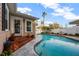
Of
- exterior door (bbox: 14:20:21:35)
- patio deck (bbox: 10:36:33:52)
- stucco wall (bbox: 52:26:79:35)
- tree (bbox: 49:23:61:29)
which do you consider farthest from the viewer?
exterior door (bbox: 14:20:21:35)

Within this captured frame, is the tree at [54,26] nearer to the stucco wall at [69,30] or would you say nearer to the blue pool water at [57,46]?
the stucco wall at [69,30]

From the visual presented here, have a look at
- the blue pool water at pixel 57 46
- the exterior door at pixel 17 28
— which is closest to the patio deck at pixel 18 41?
the exterior door at pixel 17 28

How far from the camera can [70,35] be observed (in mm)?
7602

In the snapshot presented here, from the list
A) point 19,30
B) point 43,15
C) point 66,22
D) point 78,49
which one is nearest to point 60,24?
point 66,22

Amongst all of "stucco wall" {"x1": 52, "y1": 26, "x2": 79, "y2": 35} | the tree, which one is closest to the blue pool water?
"stucco wall" {"x1": 52, "y1": 26, "x2": 79, "y2": 35}

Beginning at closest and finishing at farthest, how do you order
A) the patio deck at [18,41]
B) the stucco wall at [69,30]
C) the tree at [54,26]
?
1. the patio deck at [18,41]
2. the tree at [54,26]
3. the stucco wall at [69,30]

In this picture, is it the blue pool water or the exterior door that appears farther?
the exterior door

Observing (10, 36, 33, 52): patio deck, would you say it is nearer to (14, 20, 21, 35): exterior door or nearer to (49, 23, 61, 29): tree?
(14, 20, 21, 35): exterior door

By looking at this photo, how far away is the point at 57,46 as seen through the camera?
705 cm

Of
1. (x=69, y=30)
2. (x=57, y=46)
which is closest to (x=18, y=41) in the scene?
(x=57, y=46)

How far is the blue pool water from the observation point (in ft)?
21.8

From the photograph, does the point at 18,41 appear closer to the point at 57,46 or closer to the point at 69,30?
the point at 57,46

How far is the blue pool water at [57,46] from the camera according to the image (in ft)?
21.8

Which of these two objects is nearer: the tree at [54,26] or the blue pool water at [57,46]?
the blue pool water at [57,46]
